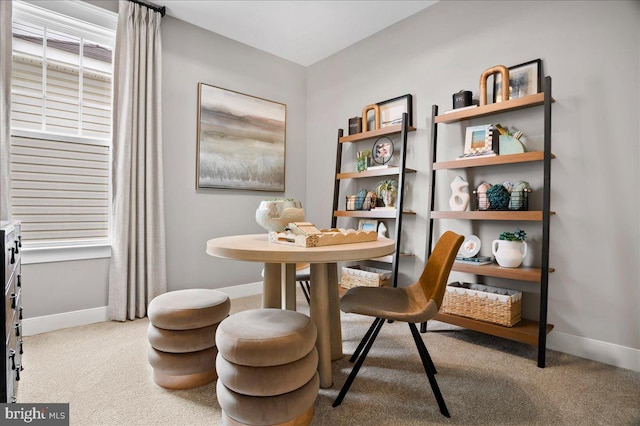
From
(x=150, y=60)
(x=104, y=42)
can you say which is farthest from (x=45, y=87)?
(x=150, y=60)

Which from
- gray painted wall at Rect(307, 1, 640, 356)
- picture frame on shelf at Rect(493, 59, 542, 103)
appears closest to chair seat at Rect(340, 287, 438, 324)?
gray painted wall at Rect(307, 1, 640, 356)

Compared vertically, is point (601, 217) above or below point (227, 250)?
above

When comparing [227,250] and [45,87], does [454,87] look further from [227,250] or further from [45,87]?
[45,87]

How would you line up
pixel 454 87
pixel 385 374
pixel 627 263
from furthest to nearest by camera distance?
1. pixel 454 87
2. pixel 627 263
3. pixel 385 374

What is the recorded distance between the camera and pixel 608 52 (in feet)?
6.84

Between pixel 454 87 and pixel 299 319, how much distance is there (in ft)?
7.81

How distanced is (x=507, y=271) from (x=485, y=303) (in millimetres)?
265

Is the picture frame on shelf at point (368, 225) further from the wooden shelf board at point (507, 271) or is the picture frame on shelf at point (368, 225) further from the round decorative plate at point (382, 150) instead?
the wooden shelf board at point (507, 271)

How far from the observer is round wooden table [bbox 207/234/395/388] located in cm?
135

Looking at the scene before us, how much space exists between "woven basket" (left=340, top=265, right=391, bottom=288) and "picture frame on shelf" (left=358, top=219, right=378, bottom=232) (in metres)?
0.40

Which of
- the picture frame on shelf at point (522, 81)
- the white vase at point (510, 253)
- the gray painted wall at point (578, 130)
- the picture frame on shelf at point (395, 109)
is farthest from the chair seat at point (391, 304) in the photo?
the picture frame on shelf at point (395, 109)

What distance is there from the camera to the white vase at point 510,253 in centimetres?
225

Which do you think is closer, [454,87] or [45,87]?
[45,87]

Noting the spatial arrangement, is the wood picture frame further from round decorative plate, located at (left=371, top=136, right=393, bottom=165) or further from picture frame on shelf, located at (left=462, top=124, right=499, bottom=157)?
round decorative plate, located at (left=371, top=136, right=393, bottom=165)
